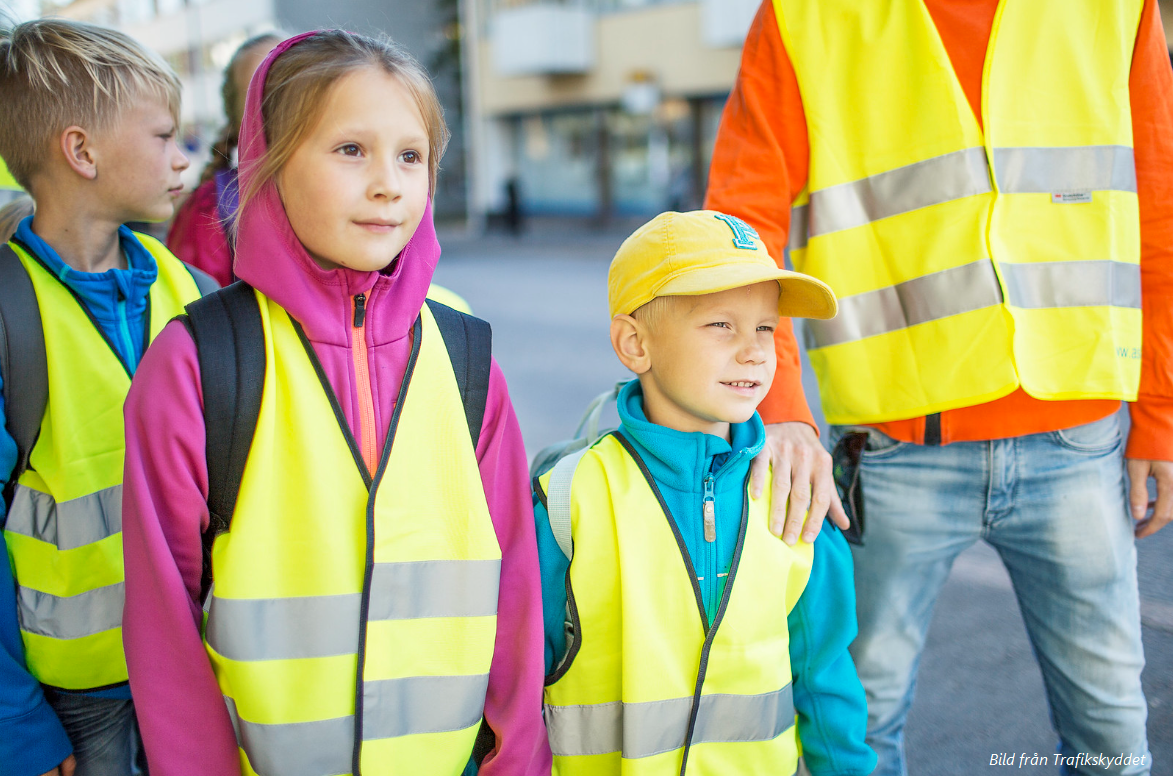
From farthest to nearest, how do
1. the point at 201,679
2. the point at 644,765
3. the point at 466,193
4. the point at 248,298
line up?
the point at 466,193, the point at 644,765, the point at 248,298, the point at 201,679

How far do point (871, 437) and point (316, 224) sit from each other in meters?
1.31

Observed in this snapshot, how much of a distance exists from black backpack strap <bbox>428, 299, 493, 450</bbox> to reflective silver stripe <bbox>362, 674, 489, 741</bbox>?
43 centimetres

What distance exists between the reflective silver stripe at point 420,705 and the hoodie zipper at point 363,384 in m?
0.39

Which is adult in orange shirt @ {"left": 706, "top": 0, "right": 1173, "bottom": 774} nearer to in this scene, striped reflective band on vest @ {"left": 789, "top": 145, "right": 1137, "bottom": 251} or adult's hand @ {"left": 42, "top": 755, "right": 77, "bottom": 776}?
Result: striped reflective band on vest @ {"left": 789, "top": 145, "right": 1137, "bottom": 251}

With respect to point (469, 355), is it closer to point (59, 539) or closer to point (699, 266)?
point (699, 266)

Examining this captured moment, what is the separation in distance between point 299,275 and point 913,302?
4.32 ft

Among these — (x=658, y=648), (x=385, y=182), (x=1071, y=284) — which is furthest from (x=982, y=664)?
(x=385, y=182)

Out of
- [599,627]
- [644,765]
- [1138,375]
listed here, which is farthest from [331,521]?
[1138,375]

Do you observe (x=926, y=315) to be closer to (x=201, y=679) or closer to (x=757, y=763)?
(x=757, y=763)

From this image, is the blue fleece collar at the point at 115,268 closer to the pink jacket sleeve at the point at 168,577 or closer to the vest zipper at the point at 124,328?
the vest zipper at the point at 124,328

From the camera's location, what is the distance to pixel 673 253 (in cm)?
174

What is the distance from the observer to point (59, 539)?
1772 mm

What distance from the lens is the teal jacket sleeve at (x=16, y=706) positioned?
5.37 ft

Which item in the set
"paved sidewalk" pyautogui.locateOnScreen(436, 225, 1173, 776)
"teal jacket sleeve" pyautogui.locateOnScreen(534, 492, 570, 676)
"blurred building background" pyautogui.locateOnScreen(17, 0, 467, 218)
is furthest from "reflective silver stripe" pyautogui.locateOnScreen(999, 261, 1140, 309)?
"blurred building background" pyautogui.locateOnScreen(17, 0, 467, 218)
